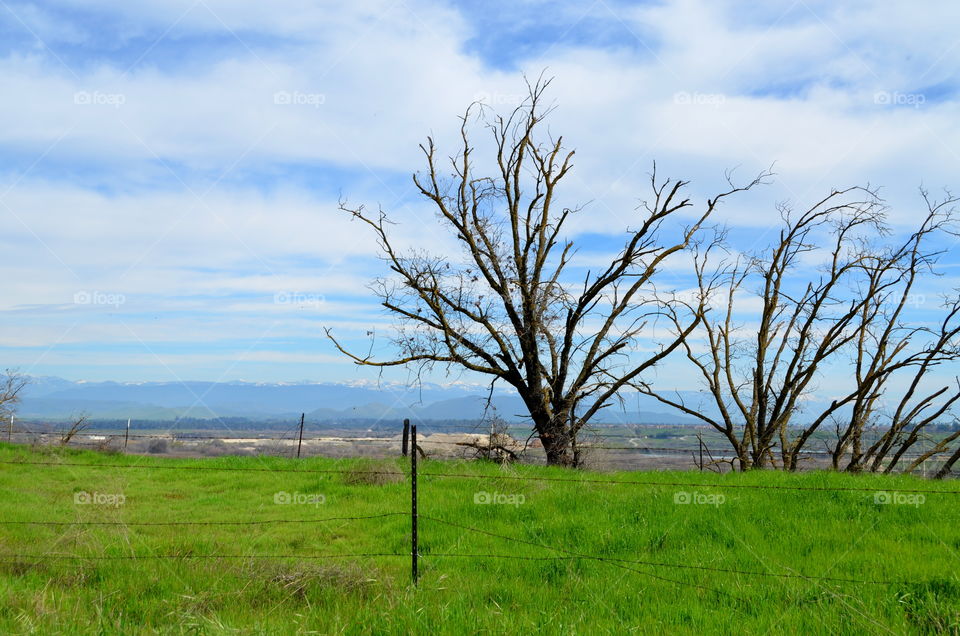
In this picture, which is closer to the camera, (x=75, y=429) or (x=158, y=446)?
(x=75, y=429)

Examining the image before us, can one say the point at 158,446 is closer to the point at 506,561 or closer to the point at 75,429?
the point at 75,429

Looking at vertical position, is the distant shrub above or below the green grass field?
below

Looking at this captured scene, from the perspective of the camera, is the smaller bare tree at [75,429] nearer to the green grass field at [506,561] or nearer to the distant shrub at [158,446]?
the distant shrub at [158,446]

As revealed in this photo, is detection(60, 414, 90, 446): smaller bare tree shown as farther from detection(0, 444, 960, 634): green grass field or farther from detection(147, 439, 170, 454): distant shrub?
detection(0, 444, 960, 634): green grass field

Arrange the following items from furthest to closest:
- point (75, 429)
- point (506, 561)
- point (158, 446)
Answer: point (158, 446) → point (75, 429) → point (506, 561)

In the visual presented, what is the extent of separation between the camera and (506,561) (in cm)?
888

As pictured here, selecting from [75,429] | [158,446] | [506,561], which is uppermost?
[75,429]

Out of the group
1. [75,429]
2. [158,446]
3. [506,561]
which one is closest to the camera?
[506,561]

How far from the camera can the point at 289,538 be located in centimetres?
1091

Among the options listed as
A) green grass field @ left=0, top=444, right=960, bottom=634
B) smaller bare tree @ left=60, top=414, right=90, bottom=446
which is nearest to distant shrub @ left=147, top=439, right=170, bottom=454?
smaller bare tree @ left=60, top=414, right=90, bottom=446

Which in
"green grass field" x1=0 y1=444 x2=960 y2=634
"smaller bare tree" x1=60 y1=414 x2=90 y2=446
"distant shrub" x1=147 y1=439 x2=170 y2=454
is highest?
"smaller bare tree" x1=60 y1=414 x2=90 y2=446

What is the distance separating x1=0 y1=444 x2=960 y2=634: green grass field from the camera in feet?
19.9

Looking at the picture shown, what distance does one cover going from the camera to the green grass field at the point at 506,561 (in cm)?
606

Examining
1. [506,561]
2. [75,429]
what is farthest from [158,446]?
[506,561]
